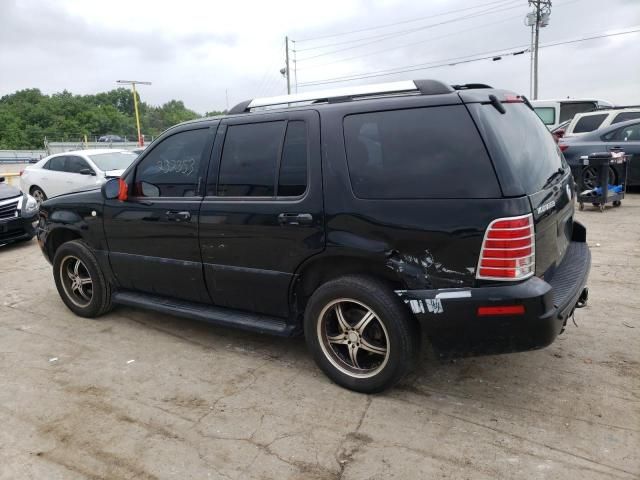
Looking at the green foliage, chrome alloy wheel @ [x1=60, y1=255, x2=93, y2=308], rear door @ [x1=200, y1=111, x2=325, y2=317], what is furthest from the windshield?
the green foliage

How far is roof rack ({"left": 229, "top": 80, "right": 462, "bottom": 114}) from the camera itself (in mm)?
3049

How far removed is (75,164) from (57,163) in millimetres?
890

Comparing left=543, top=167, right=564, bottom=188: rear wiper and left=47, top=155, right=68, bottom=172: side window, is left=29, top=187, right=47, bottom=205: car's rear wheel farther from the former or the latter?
left=543, top=167, right=564, bottom=188: rear wiper

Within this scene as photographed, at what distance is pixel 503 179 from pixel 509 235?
297 millimetres

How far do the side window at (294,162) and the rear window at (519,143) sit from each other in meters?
1.10

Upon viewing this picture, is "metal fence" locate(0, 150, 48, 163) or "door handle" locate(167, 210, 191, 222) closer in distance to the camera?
"door handle" locate(167, 210, 191, 222)

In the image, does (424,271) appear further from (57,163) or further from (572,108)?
(572,108)

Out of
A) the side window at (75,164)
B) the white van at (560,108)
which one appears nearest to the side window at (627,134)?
the white van at (560,108)

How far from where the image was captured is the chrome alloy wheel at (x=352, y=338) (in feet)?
10.5

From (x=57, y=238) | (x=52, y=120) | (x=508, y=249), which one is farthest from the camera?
(x=52, y=120)

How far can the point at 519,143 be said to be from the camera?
9.80 feet

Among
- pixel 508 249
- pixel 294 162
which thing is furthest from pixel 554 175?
pixel 294 162

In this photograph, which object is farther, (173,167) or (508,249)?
(173,167)

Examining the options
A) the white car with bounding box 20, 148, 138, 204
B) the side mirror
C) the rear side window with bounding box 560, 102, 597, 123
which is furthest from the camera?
the rear side window with bounding box 560, 102, 597, 123
